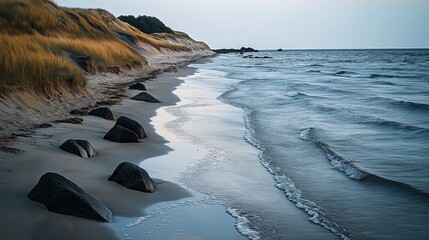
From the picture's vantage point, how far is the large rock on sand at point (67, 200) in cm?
404

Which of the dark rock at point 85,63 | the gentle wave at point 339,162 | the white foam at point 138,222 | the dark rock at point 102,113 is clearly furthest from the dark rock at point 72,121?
the dark rock at point 85,63

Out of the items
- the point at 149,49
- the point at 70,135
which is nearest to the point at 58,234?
the point at 70,135

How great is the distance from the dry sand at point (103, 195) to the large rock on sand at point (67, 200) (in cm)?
8

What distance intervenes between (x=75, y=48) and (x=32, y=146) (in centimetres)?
1169

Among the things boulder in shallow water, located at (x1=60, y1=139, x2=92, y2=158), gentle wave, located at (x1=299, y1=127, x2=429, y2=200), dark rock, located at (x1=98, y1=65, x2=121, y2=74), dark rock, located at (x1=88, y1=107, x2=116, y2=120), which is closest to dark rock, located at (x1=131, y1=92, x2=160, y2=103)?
dark rock, located at (x1=88, y1=107, x2=116, y2=120)

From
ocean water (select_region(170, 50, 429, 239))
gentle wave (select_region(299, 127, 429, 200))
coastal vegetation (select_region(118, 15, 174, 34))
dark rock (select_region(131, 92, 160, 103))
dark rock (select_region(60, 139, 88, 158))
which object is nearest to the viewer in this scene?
ocean water (select_region(170, 50, 429, 239))

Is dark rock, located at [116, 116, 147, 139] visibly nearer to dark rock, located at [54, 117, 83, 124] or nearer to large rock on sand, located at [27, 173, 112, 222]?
dark rock, located at [54, 117, 83, 124]

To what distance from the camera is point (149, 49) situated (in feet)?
145

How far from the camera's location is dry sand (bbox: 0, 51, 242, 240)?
12.7 feet

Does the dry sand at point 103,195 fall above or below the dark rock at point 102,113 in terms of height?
below

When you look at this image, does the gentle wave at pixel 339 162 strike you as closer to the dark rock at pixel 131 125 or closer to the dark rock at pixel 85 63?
the dark rock at pixel 131 125

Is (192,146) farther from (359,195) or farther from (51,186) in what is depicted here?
(51,186)

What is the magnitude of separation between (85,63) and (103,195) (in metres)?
12.7

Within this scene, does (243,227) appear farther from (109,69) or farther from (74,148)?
(109,69)
